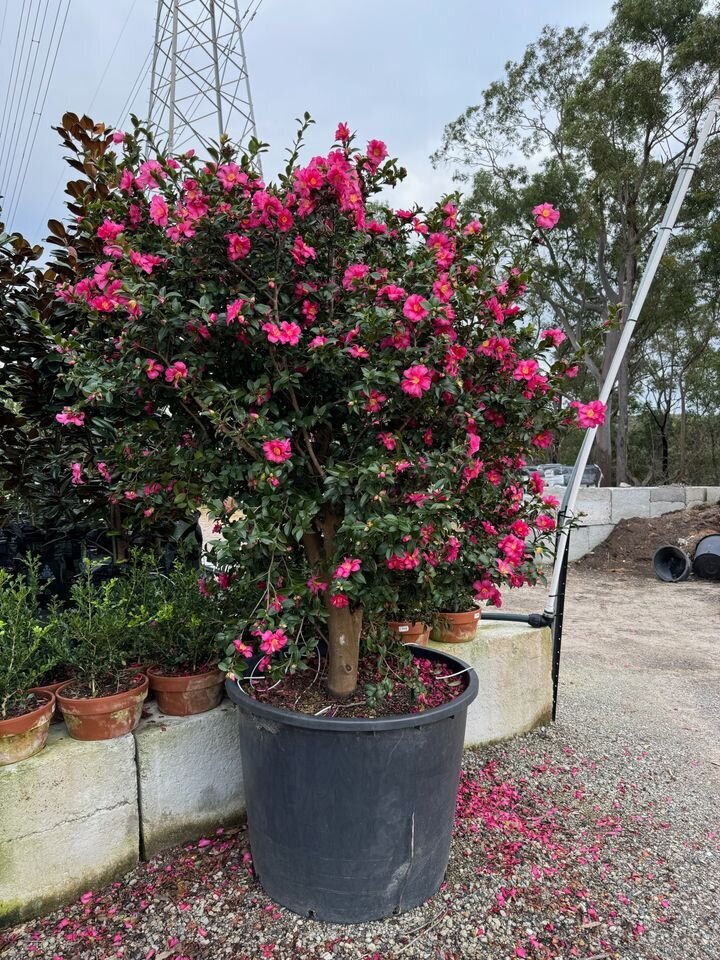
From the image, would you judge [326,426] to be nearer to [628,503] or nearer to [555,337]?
[555,337]

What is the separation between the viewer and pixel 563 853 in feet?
6.30

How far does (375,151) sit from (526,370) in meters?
0.68

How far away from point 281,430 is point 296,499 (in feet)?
0.61

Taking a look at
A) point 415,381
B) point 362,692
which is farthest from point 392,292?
point 362,692

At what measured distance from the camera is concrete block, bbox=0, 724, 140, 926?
1.56 meters

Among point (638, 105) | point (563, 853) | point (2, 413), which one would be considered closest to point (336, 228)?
point (2, 413)

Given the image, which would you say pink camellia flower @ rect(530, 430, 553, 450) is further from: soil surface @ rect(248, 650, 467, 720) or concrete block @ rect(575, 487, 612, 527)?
concrete block @ rect(575, 487, 612, 527)

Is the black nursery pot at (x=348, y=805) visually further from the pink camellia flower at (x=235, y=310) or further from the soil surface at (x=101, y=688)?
the pink camellia flower at (x=235, y=310)

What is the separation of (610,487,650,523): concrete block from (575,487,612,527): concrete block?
9 cm

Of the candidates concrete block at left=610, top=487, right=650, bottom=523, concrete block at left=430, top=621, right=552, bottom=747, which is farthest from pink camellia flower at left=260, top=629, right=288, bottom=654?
concrete block at left=610, top=487, right=650, bottom=523

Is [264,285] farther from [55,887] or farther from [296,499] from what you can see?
[55,887]

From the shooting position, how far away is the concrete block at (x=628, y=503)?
9000 mm

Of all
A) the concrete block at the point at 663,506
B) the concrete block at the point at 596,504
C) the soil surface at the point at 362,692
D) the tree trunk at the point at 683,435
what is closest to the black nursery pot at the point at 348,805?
the soil surface at the point at 362,692

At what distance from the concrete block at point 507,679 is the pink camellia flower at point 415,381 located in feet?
4.54
